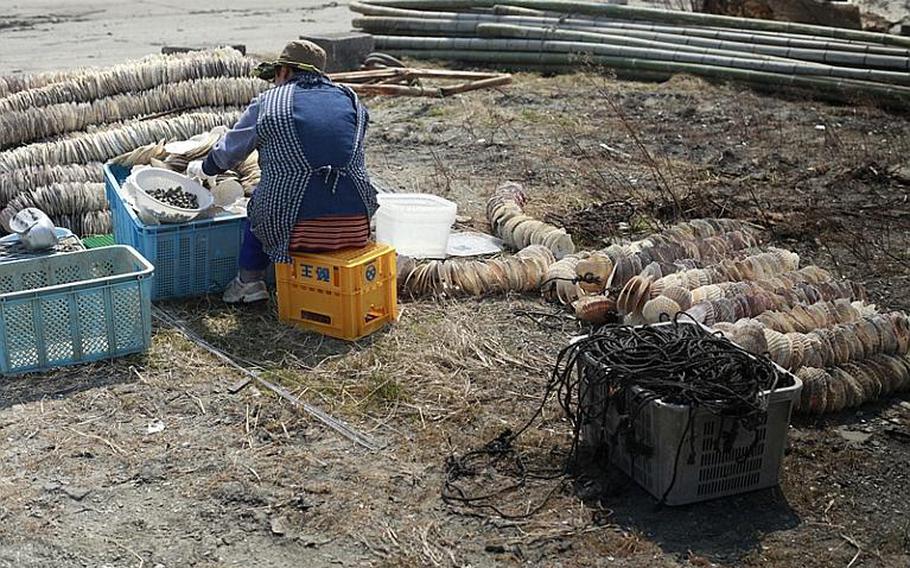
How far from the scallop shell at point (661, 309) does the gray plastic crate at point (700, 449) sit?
3.79 feet

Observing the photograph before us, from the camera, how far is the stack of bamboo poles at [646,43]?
12.4 m

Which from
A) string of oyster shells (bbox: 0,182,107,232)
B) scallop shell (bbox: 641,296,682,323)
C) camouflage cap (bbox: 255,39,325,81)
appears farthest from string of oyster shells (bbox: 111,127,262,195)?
scallop shell (bbox: 641,296,682,323)

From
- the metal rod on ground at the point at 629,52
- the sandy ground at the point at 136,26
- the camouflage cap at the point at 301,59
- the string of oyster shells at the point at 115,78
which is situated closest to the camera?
the camouflage cap at the point at 301,59

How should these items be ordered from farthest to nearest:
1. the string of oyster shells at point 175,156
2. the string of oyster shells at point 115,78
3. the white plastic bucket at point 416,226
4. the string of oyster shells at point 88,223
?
the string of oyster shells at point 115,78 → the string of oyster shells at point 88,223 → the string of oyster shells at point 175,156 → the white plastic bucket at point 416,226

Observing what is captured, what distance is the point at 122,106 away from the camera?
786cm

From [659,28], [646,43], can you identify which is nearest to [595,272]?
[646,43]

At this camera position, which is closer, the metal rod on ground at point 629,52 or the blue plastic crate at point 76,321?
the blue plastic crate at point 76,321

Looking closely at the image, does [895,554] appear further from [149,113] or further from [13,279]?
[149,113]

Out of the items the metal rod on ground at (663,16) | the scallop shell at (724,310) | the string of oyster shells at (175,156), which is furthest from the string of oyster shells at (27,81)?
the metal rod on ground at (663,16)

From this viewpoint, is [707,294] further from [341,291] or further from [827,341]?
[341,291]

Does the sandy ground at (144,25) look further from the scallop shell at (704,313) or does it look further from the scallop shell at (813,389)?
the scallop shell at (813,389)

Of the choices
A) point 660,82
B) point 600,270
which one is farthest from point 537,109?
point 600,270

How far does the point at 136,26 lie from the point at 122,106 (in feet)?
35.2

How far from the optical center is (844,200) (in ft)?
28.5
